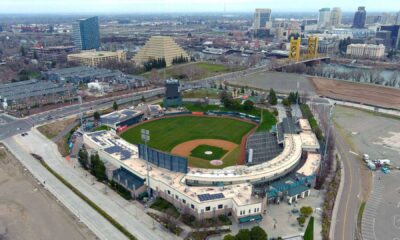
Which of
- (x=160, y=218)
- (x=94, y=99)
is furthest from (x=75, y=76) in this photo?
(x=160, y=218)

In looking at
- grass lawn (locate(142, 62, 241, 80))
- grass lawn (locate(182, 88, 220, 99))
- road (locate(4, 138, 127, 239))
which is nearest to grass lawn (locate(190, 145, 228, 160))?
road (locate(4, 138, 127, 239))

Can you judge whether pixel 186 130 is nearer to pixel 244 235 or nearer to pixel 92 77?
pixel 244 235

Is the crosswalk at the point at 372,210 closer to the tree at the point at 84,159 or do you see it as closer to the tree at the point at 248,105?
the tree at the point at 248,105

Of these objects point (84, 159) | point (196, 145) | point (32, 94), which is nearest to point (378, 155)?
point (196, 145)

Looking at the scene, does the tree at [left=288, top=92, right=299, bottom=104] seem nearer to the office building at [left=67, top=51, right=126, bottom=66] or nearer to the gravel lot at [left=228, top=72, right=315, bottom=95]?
the gravel lot at [left=228, top=72, right=315, bottom=95]

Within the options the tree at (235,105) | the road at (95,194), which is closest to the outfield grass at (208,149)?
the road at (95,194)

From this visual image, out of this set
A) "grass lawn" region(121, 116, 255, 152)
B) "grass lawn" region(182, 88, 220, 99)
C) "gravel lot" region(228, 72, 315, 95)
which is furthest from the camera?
"gravel lot" region(228, 72, 315, 95)
